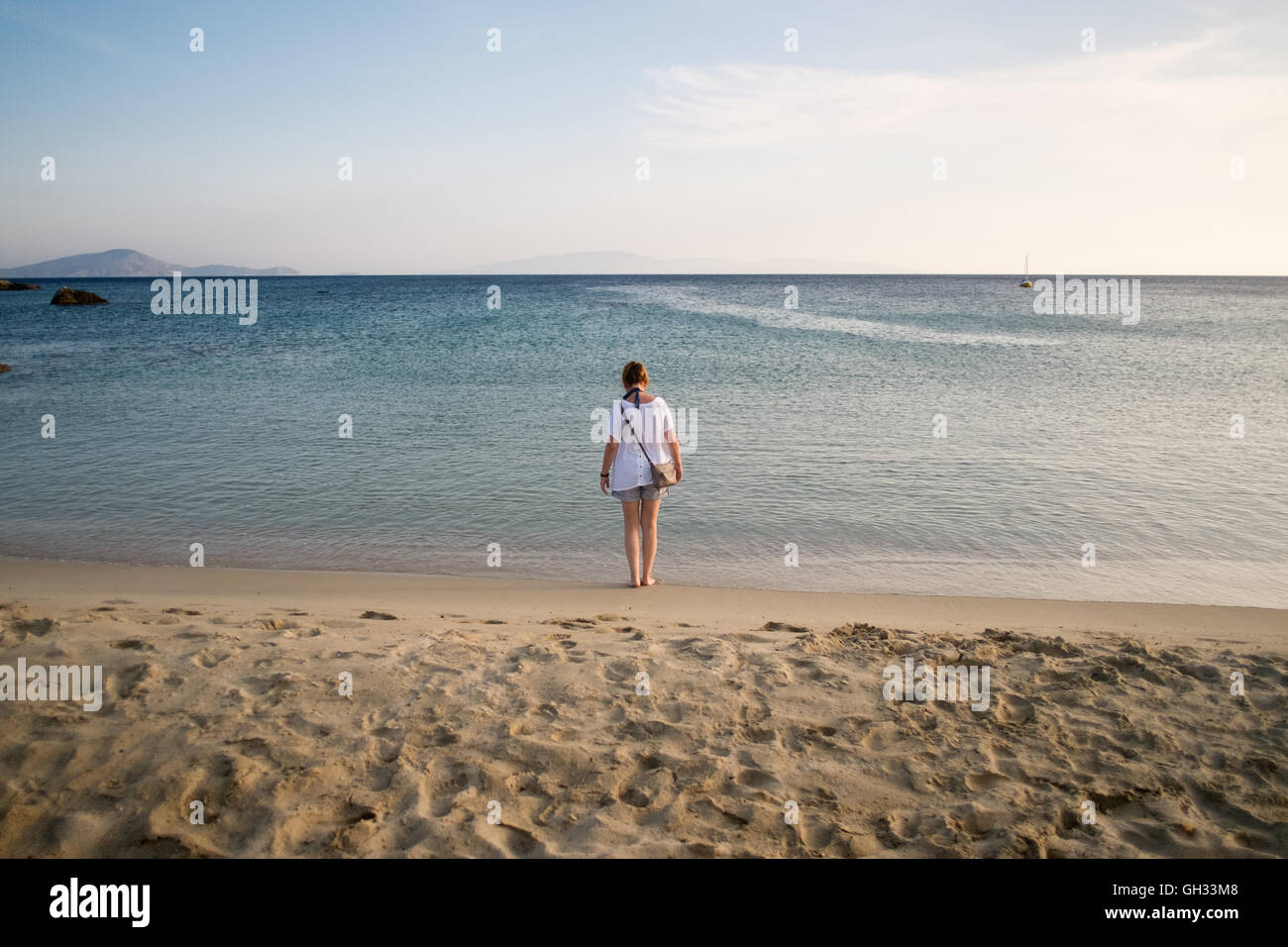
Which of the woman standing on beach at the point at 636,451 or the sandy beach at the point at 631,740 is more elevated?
the woman standing on beach at the point at 636,451

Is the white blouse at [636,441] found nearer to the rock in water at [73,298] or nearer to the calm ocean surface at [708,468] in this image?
the calm ocean surface at [708,468]

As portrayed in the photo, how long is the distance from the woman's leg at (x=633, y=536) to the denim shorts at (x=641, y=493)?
5 cm

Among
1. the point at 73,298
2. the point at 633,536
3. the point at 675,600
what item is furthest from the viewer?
the point at 73,298

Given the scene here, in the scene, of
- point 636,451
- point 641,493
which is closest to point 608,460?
point 636,451

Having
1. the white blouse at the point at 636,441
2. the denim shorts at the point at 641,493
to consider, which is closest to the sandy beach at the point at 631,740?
the denim shorts at the point at 641,493

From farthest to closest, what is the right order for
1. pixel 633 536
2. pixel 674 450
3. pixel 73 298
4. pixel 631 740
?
1. pixel 73 298
2. pixel 633 536
3. pixel 674 450
4. pixel 631 740

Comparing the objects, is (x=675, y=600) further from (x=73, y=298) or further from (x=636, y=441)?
(x=73, y=298)

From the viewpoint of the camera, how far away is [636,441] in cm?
673

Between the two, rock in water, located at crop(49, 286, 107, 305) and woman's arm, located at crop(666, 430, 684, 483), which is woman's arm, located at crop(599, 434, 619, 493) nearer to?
woman's arm, located at crop(666, 430, 684, 483)

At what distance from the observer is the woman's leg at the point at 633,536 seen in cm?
689

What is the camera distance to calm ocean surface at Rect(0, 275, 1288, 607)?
26.3ft

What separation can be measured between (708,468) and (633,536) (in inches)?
189

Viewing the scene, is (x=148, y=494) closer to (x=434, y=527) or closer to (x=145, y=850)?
(x=434, y=527)

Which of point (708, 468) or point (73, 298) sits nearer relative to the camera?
point (708, 468)
